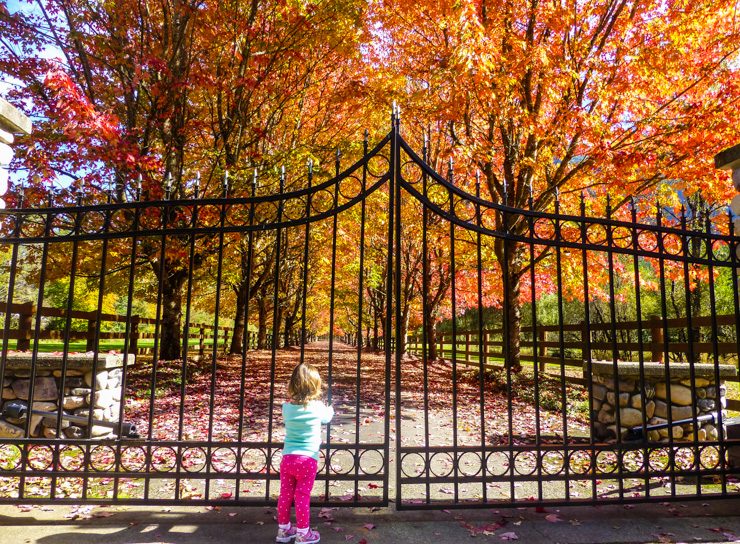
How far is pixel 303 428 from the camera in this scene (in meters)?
3.43

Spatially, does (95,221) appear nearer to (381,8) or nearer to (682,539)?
(381,8)

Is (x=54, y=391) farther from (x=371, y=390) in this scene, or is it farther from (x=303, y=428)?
(x=371, y=390)

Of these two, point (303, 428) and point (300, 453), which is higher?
point (303, 428)

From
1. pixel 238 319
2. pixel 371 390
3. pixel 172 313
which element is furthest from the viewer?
pixel 238 319

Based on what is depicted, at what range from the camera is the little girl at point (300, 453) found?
329 centimetres

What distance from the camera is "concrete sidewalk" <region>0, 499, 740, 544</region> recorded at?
11.1ft

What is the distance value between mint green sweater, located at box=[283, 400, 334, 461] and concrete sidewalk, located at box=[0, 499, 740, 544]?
688 millimetres

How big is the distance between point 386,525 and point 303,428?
111cm

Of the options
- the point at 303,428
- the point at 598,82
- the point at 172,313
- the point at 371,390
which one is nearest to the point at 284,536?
the point at 303,428

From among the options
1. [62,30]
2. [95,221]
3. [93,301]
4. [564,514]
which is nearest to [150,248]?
[95,221]

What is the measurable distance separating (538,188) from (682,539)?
10368 millimetres

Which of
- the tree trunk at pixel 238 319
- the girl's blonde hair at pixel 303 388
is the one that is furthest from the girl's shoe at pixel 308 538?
the tree trunk at pixel 238 319

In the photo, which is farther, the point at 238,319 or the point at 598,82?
the point at 238,319

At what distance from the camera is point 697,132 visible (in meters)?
8.42
